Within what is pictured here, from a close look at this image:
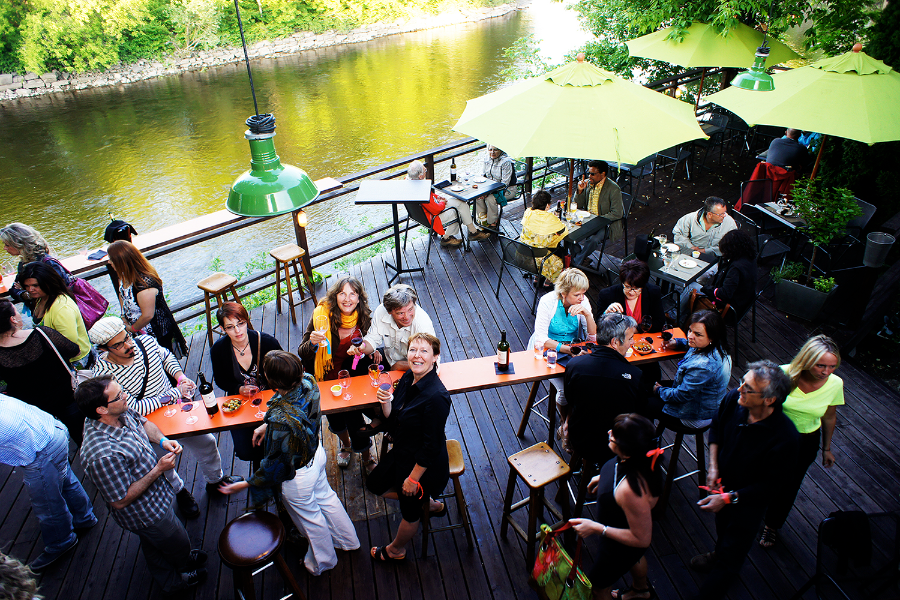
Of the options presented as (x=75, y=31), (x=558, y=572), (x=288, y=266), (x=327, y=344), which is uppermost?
(x=75, y=31)

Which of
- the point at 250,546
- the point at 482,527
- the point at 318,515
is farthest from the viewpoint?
the point at 482,527

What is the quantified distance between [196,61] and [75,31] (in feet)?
16.9

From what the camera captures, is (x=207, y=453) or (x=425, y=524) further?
(x=207, y=453)

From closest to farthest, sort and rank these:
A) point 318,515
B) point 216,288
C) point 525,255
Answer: point 318,515 < point 216,288 < point 525,255

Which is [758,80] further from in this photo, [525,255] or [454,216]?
[454,216]

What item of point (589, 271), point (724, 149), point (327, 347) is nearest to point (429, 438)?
point (327, 347)

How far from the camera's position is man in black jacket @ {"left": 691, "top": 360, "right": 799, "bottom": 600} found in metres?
2.63

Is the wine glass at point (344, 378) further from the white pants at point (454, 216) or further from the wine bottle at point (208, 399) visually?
the white pants at point (454, 216)

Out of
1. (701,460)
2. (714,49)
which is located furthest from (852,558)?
(714,49)

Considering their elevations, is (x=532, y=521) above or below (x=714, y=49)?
below

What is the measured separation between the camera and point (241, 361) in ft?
11.4

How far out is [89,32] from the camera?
23.0 metres

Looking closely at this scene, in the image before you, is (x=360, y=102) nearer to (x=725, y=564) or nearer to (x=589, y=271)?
(x=589, y=271)

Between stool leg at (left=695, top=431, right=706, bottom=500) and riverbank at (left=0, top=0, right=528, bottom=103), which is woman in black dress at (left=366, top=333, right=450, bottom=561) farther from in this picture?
riverbank at (left=0, top=0, right=528, bottom=103)
